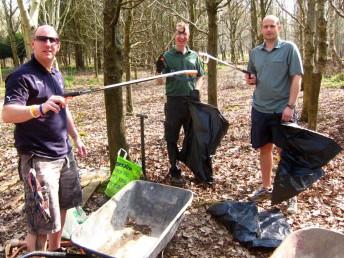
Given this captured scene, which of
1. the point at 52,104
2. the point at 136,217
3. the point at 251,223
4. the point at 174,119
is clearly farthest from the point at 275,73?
the point at 52,104

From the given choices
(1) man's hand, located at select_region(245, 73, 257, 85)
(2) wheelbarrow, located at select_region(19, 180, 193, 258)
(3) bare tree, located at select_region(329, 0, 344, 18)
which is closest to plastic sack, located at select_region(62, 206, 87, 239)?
(2) wheelbarrow, located at select_region(19, 180, 193, 258)

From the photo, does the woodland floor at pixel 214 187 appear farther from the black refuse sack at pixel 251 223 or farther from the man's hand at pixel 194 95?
the man's hand at pixel 194 95

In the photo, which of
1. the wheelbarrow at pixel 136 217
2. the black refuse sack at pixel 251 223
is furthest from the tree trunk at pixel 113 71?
the black refuse sack at pixel 251 223

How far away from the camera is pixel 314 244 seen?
9.49ft

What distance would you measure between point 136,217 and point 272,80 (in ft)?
6.85

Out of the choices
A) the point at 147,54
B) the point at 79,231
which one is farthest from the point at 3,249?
the point at 147,54

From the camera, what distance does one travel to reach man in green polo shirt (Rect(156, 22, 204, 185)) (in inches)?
193

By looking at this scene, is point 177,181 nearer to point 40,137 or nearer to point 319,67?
point 40,137

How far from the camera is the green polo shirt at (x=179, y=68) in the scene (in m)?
4.91

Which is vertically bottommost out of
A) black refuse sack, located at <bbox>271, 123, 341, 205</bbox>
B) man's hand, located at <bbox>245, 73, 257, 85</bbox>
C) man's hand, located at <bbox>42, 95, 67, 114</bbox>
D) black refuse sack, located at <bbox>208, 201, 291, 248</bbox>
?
black refuse sack, located at <bbox>208, 201, 291, 248</bbox>

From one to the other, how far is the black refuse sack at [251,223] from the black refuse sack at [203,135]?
868 mm

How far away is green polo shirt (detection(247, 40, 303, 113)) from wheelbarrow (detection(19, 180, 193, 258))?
1474 mm

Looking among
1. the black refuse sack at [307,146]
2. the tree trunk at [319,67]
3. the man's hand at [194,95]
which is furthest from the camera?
the tree trunk at [319,67]

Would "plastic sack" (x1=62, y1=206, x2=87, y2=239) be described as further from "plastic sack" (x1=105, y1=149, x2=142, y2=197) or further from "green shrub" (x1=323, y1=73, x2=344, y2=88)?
"green shrub" (x1=323, y1=73, x2=344, y2=88)
